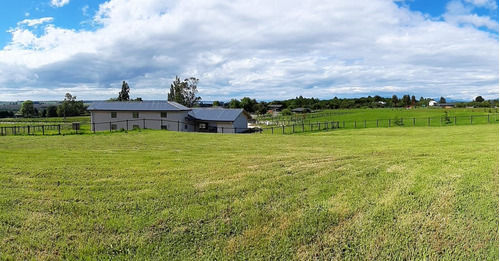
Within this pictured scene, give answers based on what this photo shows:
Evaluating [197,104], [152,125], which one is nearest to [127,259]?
[152,125]

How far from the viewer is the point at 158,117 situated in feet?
113

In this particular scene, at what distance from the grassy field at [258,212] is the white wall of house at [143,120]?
27.4 m

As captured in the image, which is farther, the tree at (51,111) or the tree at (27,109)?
the tree at (51,111)

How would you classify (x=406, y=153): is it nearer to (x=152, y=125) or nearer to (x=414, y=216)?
(x=414, y=216)

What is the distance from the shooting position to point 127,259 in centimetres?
360

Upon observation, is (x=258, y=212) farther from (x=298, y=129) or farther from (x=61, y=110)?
(x=61, y=110)

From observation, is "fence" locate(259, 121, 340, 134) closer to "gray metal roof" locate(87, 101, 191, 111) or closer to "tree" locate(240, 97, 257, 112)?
"gray metal roof" locate(87, 101, 191, 111)

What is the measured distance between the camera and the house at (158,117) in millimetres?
34156

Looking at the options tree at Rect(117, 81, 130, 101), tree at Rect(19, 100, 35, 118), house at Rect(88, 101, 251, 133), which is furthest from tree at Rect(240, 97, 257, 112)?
tree at Rect(19, 100, 35, 118)

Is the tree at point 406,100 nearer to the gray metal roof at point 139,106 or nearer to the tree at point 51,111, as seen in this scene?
the gray metal roof at point 139,106

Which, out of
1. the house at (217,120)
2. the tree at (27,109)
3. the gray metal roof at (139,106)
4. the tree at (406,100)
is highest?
the tree at (406,100)

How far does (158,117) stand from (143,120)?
1.71 metres

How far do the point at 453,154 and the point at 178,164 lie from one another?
6369 millimetres

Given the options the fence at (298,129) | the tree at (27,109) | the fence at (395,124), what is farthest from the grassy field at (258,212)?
the tree at (27,109)
